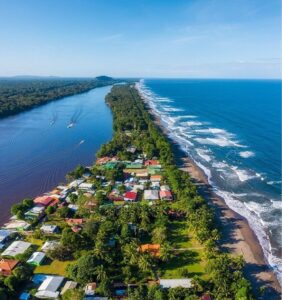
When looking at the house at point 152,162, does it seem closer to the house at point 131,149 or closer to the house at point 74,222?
the house at point 131,149

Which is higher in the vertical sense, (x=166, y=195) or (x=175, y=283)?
(x=166, y=195)

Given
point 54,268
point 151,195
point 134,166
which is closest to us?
point 54,268

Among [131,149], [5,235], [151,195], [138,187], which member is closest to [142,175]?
[138,187]

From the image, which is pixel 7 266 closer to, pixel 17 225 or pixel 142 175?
pixel 17 225

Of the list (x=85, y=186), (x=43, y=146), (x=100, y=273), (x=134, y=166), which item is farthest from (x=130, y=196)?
(x=43, y=146)

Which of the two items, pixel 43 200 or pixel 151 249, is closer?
pixel 151 249

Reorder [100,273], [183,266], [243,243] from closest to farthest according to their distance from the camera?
[100,273] < [183,266] < [243,243]

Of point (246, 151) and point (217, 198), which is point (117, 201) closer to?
point (217, 198)

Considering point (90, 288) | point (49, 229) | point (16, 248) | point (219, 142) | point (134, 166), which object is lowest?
point (90, 288)

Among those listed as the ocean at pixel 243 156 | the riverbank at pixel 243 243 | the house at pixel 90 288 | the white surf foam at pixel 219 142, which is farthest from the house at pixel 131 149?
the house at pixel 90 288
